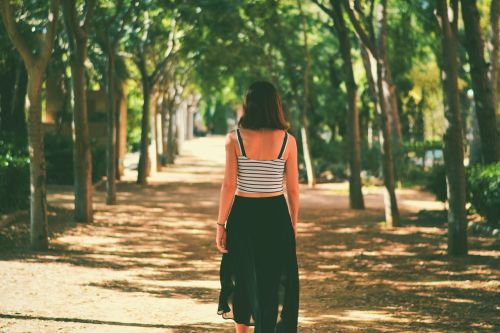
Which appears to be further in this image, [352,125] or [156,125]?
[156,125]

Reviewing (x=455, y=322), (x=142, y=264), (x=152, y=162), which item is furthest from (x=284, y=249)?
(x=152, y=162)

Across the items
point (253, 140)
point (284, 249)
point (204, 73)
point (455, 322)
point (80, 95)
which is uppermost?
point (204, 73)

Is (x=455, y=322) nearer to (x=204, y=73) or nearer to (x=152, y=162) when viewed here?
(x=152, y=162)

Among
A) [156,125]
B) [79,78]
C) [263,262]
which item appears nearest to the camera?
[263,262]

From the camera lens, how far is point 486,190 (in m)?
13.8

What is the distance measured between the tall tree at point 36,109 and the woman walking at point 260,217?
6729 mm

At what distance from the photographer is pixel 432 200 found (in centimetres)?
2202

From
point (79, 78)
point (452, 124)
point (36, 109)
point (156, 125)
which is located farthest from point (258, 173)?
point (156, 125)

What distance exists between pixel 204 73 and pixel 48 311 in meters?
30.4

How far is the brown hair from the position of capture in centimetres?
511

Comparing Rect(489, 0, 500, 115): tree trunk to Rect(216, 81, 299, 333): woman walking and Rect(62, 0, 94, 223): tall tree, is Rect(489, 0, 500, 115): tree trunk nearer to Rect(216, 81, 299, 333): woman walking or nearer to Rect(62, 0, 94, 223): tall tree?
Rect(62, 0, 94, 223): tall tree

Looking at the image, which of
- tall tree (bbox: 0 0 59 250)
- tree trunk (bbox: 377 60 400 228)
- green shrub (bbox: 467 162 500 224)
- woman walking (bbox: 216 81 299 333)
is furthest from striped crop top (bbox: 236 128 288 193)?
tree trunk (bbox: 377 60 400 228)

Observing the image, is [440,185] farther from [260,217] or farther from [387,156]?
[260,217]

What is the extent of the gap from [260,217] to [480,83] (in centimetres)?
1045
